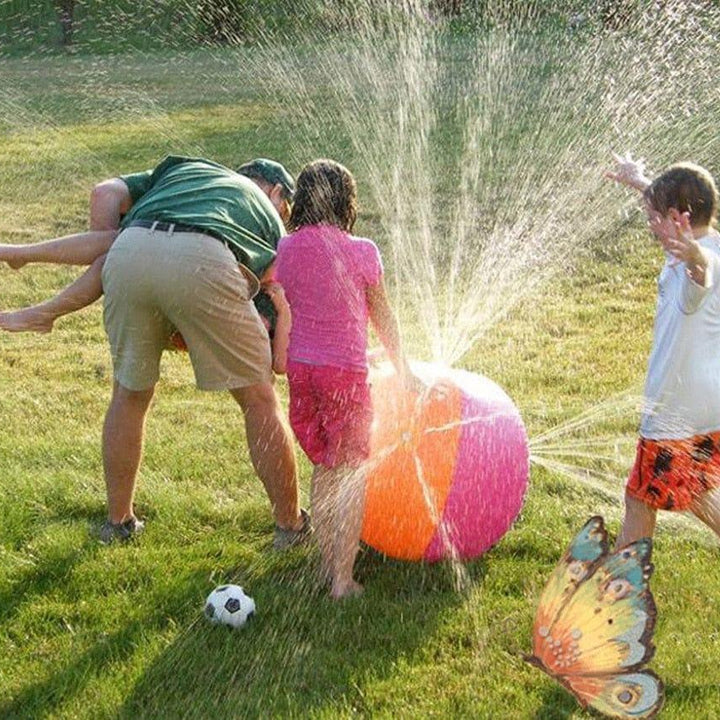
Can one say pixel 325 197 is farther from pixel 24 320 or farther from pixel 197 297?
pixel 24 320

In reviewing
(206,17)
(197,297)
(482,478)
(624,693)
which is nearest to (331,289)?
Result: (197,297)

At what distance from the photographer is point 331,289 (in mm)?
4129

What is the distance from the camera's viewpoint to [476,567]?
14.3ft

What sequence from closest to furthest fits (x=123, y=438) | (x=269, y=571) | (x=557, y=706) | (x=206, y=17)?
1. (x=557, y=706)
2. (x=269, y=571)
3. (x=123, y=438)
4. (x=206, y=17)

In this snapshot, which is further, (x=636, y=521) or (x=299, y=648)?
(x=636, y=521)

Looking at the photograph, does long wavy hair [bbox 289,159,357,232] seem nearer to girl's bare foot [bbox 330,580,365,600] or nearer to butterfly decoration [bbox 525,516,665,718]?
girl's bare foot [bbox 330,580,365,600]

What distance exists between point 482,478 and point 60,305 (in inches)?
67.3

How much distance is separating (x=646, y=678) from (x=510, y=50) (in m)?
14.2

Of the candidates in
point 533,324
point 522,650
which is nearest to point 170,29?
point 533,324

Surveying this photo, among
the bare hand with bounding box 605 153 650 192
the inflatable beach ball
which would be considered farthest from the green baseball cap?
the bare hand with bounding box 605 153 650 192

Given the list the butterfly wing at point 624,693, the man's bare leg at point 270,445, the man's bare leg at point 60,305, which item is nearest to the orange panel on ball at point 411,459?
the man's bare leg at point 270,445

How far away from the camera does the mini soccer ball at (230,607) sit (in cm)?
396

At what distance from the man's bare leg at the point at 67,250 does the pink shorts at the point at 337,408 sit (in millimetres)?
873

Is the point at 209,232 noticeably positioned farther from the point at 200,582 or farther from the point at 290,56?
the point at 290,56
